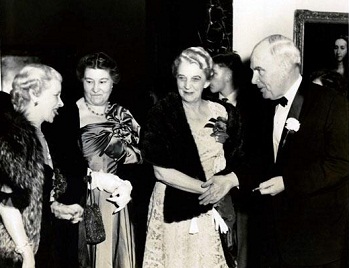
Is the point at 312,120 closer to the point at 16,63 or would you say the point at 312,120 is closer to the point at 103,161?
the point at 103,161

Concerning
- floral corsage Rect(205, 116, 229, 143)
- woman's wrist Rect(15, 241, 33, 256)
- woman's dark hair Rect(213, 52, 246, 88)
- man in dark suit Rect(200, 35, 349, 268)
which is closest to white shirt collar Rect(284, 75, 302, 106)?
man in dark suit Rect(200, 35, 349, 268)

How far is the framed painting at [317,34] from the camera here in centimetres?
310

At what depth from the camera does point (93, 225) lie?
2.50 metres

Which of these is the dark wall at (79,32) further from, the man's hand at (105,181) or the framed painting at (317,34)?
the framed painting at (317,34)

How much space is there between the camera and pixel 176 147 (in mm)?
2447

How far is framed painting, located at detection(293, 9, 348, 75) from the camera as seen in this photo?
10.2 feet

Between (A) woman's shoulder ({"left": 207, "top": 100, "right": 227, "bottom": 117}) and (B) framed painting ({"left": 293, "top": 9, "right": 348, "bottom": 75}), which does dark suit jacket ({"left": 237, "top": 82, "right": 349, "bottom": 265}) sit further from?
(B) framed painting ({"left": 293, "top": 9, "right": 348, "bottom": 75})

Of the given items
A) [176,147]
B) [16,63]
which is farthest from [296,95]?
[16,63]

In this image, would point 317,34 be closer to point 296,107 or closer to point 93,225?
point 296,107

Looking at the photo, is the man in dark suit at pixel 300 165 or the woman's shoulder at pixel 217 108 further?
the woman's shoulder at pixel 217 108

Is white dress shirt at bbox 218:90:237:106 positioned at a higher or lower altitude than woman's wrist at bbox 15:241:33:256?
higher

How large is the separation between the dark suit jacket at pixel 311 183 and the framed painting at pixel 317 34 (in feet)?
2.50

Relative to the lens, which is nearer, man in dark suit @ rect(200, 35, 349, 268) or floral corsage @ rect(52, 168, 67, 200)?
man in dark suit @ rect(200, 35, 349, 268)

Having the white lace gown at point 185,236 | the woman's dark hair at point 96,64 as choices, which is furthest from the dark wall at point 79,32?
the white lace gown at point 185,236
